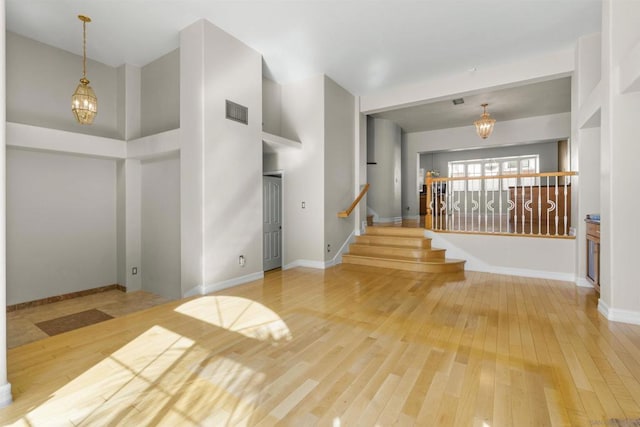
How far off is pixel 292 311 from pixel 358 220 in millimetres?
3722

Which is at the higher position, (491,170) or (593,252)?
(491,170)

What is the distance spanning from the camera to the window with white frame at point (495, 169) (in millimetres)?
10414

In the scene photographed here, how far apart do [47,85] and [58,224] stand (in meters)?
2.16

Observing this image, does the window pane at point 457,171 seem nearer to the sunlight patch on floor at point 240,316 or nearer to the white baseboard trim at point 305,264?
the white baseboard trim at point 305,264

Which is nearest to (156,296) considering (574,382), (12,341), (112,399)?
(12,341)

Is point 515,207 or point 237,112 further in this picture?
point 515,207

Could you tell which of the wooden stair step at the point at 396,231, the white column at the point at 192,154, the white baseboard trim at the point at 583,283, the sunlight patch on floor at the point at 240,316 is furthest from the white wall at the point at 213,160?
the white baseboard trim at the point at 583,283

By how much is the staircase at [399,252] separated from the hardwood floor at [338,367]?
1722 mm

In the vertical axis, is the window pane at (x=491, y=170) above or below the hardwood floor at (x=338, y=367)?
above

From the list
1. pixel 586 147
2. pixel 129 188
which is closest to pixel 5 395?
pixel 129 188

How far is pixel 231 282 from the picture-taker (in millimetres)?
4613

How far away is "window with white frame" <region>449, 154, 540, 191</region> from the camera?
10414mm

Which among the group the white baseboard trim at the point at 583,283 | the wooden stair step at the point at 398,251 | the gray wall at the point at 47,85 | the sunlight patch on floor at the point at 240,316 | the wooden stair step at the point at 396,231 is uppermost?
the gray wall at the point at 47,85

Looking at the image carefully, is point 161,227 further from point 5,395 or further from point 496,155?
point 496,155
